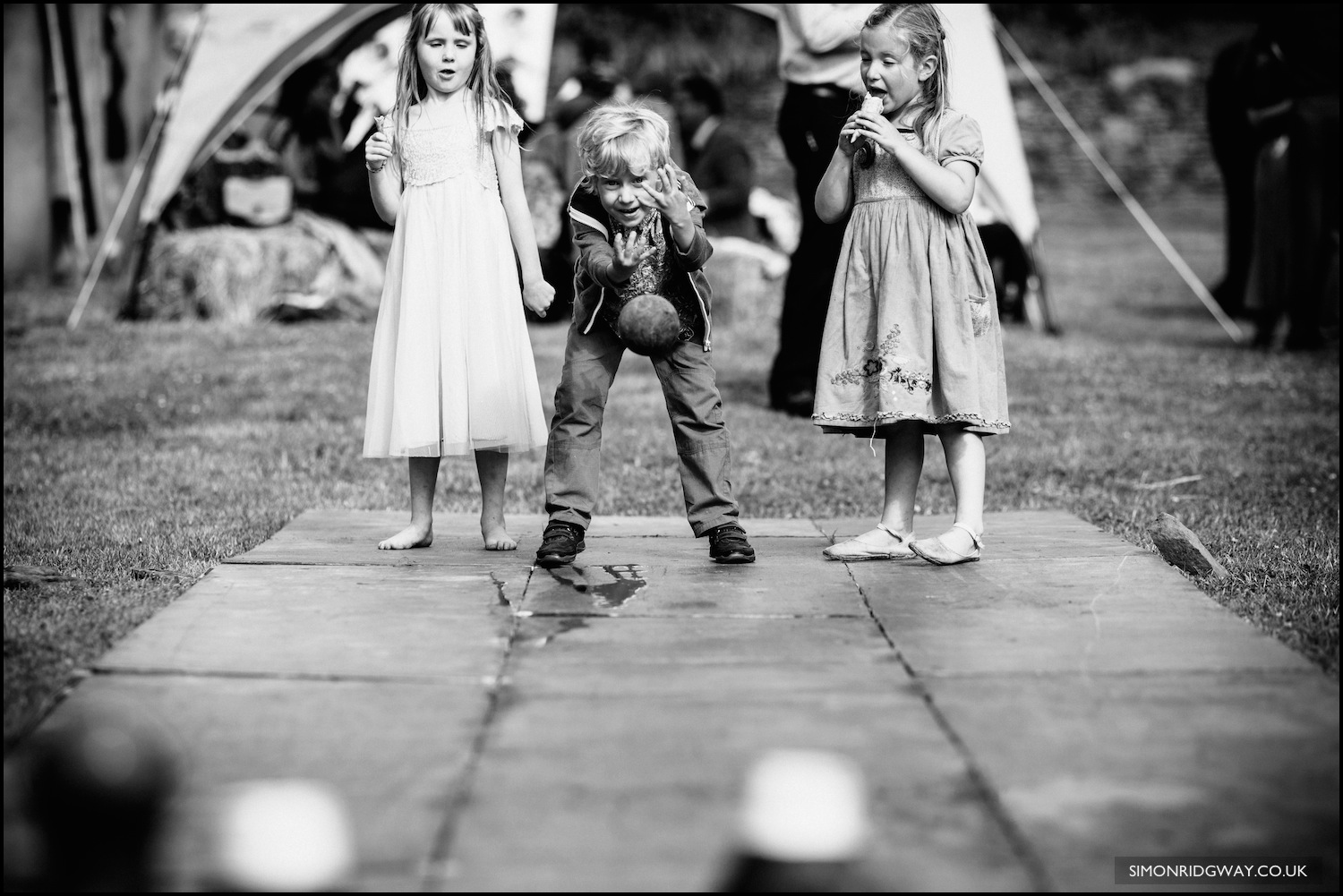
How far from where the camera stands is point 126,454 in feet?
19.7

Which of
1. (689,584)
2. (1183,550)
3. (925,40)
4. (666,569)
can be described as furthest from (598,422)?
(1183,550)

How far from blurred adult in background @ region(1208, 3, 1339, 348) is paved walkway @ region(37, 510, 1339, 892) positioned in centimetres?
693

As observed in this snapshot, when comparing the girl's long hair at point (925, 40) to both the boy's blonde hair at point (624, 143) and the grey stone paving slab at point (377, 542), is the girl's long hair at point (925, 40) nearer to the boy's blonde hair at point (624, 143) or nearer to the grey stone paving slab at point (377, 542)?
the boy's blonde hair at point (624, 143)

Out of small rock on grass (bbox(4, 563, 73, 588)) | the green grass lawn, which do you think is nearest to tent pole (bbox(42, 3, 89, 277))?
the green grass lawn

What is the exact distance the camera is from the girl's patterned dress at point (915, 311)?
386cm

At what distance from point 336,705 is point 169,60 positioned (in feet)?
55.7

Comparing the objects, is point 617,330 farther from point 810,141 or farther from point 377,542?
point 810,141

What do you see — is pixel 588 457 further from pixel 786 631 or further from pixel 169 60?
pixel 169 60

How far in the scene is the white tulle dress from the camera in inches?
159

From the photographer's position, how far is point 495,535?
4.15 metres

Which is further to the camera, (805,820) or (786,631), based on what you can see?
(786,631)

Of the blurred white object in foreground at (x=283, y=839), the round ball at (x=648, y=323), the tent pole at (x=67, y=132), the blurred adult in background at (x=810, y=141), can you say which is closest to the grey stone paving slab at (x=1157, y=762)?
the blurred white object in foreground at (x=283, y=839)

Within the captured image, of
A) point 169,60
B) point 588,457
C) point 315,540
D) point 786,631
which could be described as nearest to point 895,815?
point 786,631

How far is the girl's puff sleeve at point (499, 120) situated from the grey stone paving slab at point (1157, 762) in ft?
6.83
